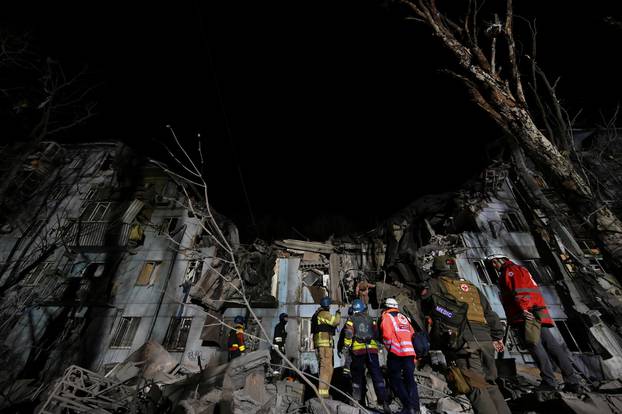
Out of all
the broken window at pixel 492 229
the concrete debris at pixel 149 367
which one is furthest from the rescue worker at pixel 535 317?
the broken window at pixel 492 229

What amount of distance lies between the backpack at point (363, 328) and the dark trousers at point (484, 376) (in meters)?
1.64

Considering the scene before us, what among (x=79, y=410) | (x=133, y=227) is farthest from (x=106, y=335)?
(x=79, y=410)

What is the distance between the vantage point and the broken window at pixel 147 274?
14209 mm

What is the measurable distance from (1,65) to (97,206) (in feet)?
34.7

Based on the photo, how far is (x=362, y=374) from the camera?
15.9 feet

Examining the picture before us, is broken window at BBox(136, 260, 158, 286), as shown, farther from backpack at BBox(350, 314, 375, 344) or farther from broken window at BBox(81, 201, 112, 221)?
backpack at BBox(350, 314, 375, 344)

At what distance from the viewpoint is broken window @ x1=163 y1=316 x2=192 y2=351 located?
12145mm

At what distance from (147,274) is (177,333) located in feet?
14.6

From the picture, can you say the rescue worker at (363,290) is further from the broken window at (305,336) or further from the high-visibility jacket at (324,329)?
the high-visibility jacket at (324,329)

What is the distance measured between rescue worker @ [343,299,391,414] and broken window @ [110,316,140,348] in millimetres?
13087

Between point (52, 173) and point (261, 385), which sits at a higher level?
point (52, 173)

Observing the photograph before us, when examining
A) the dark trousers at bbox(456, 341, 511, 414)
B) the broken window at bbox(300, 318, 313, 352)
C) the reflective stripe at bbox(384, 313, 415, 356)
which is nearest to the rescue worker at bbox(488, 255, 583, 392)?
the dark trousers at bbox(456, 341, 511, 414)

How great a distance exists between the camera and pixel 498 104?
9.32 feet

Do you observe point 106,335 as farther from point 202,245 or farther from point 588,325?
point 588,325
